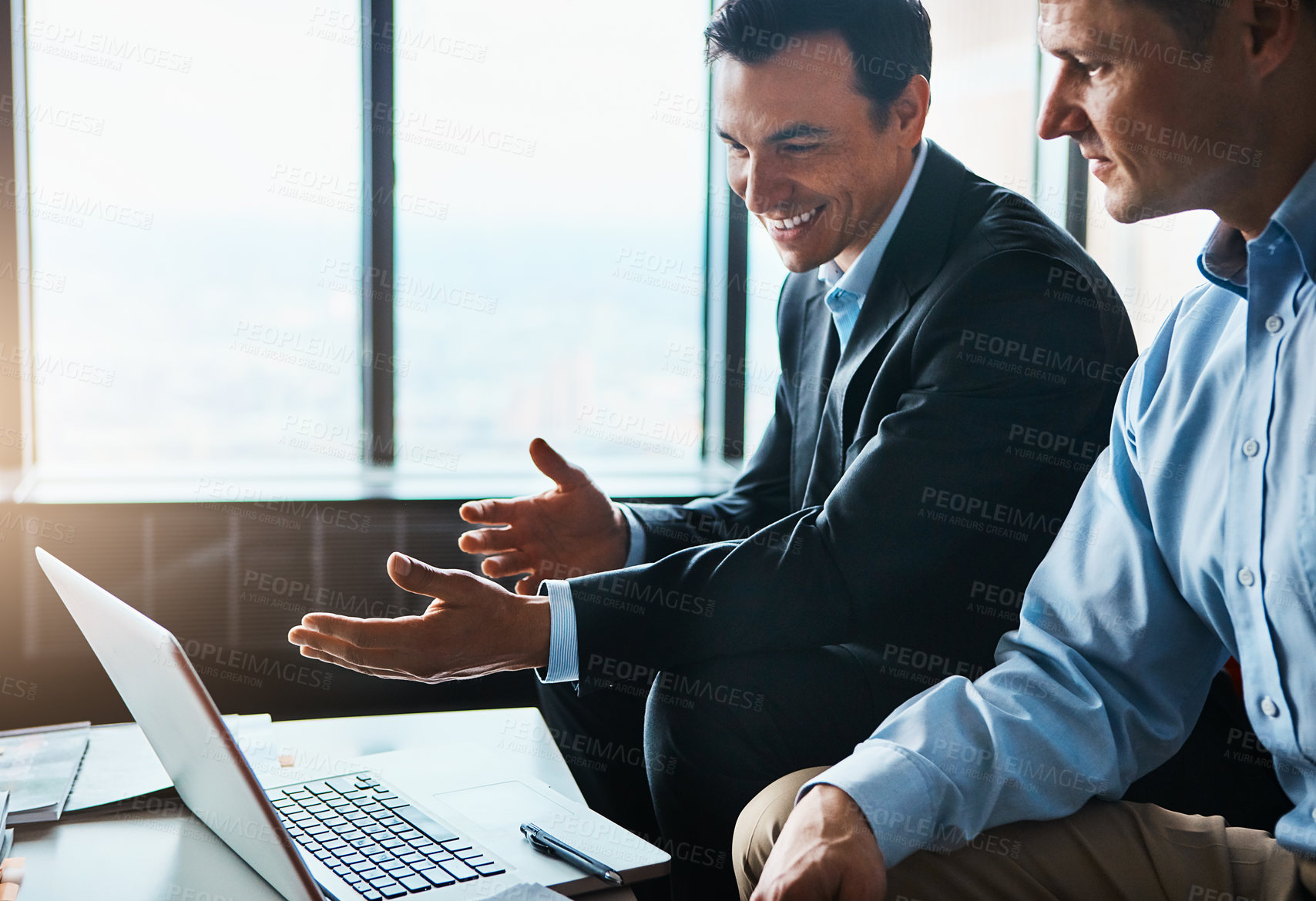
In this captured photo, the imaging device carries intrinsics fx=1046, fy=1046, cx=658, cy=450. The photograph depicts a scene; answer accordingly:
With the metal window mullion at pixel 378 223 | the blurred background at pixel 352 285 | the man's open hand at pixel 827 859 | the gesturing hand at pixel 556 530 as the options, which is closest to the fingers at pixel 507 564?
the gesturing hand at pixel 556 530

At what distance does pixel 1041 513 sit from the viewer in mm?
1434

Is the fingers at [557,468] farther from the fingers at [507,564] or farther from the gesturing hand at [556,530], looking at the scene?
the fingers at [507,564]

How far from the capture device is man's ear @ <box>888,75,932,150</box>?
1605mm

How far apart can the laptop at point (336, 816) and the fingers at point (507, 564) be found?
453 millimetres

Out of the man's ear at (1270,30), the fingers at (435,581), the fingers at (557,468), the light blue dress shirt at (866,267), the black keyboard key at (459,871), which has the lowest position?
the black keyboard key at (459,871)

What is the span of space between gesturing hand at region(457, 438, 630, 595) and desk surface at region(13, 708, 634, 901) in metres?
0.33

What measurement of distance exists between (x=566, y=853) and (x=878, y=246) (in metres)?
1.05

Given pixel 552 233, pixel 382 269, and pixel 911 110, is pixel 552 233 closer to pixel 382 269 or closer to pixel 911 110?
pixel 382 269

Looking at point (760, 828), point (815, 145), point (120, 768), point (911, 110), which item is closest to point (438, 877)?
point (760, 828)

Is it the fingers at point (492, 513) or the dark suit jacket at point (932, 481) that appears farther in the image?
the fingers at point (492, 513)

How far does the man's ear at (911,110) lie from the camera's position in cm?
161

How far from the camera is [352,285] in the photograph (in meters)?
3.00

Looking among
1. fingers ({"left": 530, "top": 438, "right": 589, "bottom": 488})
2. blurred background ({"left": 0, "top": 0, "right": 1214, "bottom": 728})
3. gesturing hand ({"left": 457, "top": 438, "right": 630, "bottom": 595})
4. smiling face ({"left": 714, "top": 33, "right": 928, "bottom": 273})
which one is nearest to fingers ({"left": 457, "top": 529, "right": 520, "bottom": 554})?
gesturing hand ({"left": 457, "top": 438, "right": 630, "bottom": 595})

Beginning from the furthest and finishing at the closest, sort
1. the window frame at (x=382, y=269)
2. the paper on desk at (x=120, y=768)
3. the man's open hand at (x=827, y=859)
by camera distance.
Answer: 1. the window frame at (x=382, y=269)
2. the paper on desk at (x=120, y=768)
3. the man's open hand at (x=827, y=859)
